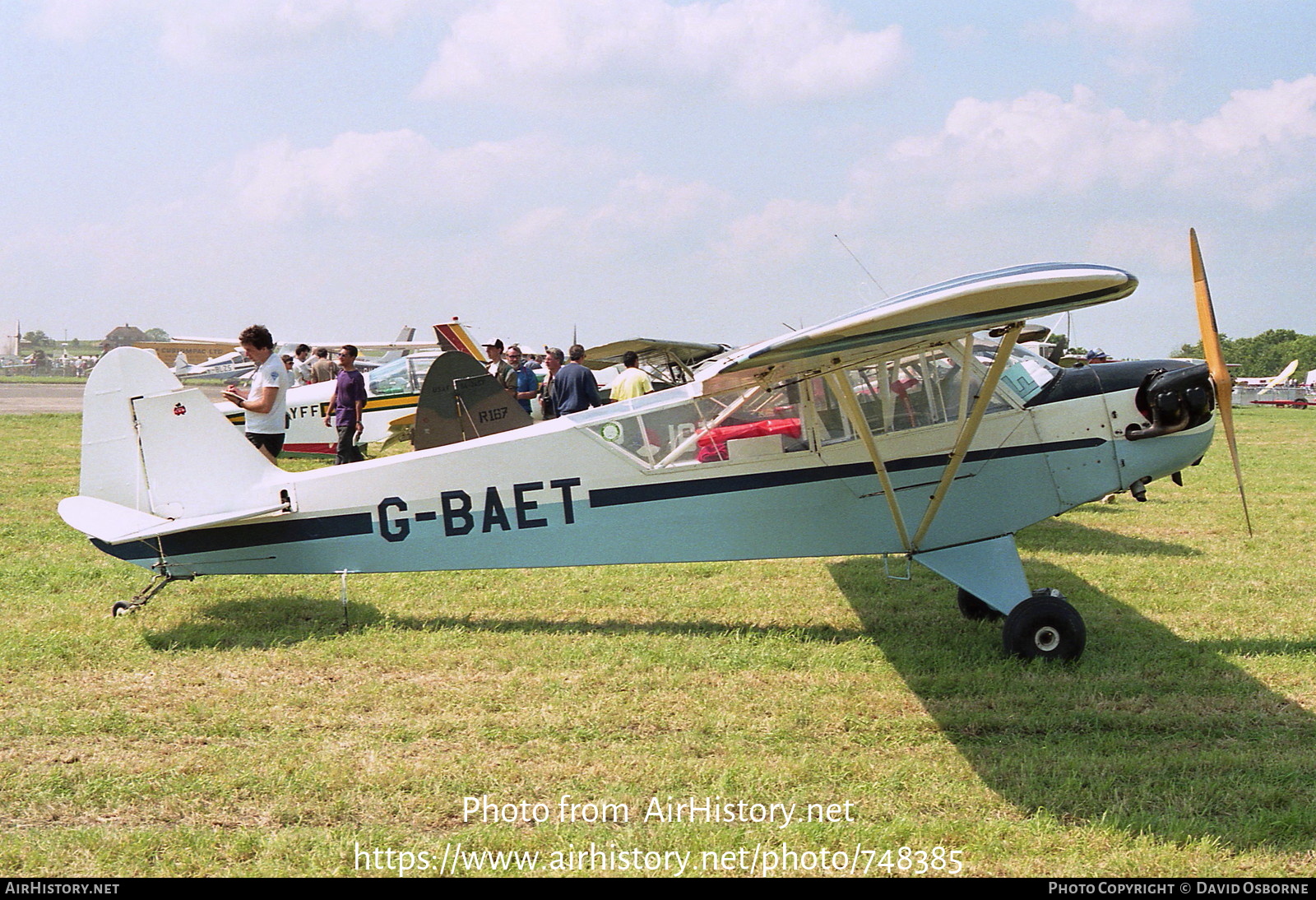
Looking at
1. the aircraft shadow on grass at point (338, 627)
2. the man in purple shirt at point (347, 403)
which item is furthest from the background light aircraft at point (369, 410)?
the aircraft shadow on grass at point (338, 627)

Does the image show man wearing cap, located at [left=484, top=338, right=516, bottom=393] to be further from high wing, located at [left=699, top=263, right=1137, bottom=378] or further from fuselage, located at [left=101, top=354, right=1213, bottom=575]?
high wing, located at [left=699, top=263, right=1137, bottom=378]

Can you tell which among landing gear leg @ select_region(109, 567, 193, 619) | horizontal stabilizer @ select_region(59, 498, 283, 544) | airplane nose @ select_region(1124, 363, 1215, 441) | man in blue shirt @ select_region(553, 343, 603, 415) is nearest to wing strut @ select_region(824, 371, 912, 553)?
airplane nose @ select_region(1124, 363, 1215, 441)

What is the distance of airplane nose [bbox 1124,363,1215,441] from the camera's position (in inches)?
230

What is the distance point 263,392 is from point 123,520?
2117 mm

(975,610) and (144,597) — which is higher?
(144,597)

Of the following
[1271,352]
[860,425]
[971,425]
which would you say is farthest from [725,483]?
[1271,352]

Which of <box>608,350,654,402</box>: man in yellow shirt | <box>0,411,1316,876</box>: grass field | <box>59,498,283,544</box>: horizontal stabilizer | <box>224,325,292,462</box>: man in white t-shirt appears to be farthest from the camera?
<box>608,350,654,402</box>: man in yellow shirt

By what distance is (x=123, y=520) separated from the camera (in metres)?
5.78

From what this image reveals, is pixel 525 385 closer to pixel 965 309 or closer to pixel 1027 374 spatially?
pixel 1027 374

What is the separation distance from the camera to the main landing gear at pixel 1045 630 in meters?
5.36

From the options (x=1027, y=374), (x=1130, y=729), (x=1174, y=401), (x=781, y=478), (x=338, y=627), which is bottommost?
(x=1130, y=729)

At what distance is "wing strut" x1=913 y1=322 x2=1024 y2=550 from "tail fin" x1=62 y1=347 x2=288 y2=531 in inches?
149

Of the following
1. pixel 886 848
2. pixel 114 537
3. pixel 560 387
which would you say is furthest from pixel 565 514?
pixel 560 387

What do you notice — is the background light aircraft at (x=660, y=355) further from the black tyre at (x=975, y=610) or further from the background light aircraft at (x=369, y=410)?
the black tyre at (x=975, y=610)
